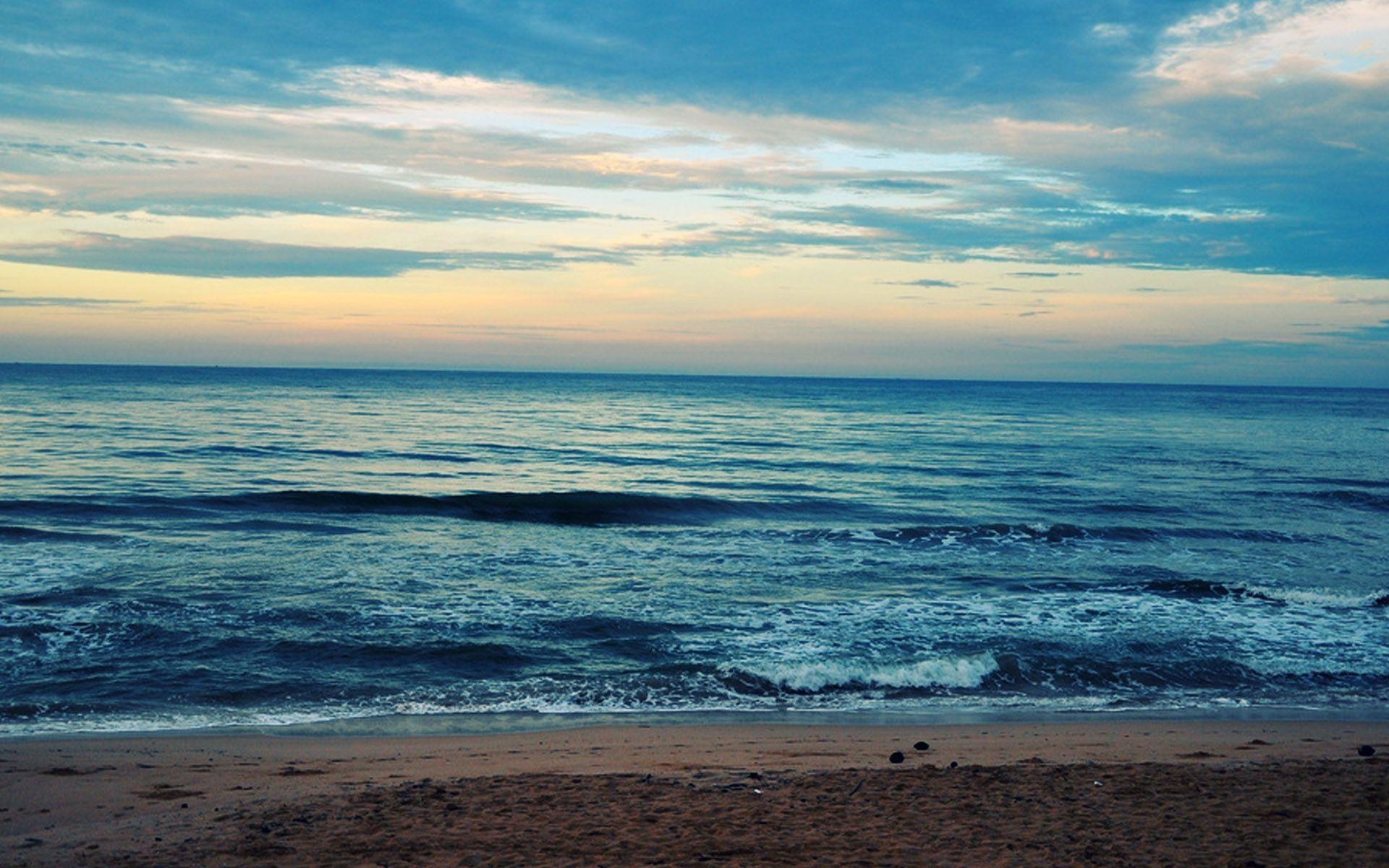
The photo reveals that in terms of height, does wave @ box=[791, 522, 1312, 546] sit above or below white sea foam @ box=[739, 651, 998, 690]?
above

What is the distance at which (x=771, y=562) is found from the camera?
20.6 meters

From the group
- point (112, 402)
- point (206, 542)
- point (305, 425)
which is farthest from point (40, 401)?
point (206, 542)

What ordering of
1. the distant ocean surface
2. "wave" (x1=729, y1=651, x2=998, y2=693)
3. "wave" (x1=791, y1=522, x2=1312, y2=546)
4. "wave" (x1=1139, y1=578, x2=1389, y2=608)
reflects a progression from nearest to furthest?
the distant ocean surface < "wave" (x1=729, y1=651, x2=998, y2=693) < "wave" (x1=1139, y1=578, x2=1389, y2=608) < "wave" (x1=791, y1=522, x2=1312, y2=546)

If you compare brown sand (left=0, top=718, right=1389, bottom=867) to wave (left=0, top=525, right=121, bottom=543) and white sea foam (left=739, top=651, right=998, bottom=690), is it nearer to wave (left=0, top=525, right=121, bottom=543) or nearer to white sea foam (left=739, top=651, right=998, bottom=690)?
white sea foam (left=739, top=651, right=998, bottom=690)

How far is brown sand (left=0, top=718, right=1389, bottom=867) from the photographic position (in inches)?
259

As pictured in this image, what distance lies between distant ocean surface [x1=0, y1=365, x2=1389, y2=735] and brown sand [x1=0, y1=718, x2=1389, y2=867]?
1577 mm

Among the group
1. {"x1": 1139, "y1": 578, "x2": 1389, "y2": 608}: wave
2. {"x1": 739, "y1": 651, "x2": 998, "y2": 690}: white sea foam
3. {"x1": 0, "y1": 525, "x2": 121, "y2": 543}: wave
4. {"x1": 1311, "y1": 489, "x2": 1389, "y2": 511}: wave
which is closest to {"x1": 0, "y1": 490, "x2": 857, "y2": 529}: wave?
{"x1": 0, "y1": 525, "x2": 121, "y2": 543}: wave

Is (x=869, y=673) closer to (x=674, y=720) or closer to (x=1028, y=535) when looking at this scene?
(x=674, y=720)

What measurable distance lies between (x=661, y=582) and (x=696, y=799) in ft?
35.2

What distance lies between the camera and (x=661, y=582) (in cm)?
1850

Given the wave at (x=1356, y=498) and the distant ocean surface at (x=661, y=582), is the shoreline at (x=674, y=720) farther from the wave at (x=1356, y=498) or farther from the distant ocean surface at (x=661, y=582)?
the wave at (x=1356, y=498)

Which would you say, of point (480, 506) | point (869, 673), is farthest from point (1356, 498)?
point (480, 506)

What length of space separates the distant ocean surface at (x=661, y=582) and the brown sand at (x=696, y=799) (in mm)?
1577

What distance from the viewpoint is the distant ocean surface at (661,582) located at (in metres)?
12.3
